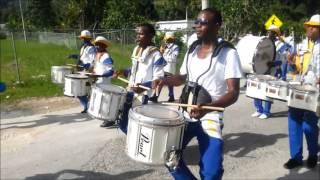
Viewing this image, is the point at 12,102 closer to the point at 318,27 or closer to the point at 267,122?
the point at 267,122

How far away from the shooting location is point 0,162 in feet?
20.1

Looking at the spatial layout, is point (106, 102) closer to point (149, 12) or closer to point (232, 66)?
point (232, 66)

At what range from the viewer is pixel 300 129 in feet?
18.2

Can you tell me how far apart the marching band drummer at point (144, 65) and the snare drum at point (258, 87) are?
139cm

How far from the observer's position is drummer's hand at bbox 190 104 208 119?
3619mm

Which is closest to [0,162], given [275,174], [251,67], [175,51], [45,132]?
[45,132]

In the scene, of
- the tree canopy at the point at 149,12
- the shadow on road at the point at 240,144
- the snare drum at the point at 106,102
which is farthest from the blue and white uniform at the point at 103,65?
the tree canopy at the point at 149,12

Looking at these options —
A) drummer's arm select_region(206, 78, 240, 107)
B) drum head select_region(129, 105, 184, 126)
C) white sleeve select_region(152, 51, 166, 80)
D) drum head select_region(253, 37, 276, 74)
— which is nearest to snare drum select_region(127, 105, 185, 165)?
drum head select_region(129, 105, 184, 126)

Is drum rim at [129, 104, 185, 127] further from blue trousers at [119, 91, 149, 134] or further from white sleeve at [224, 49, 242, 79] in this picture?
blue trousers at [119, 91, 149, 134]

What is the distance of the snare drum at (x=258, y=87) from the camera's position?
6.07m

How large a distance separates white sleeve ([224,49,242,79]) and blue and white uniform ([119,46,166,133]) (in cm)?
206

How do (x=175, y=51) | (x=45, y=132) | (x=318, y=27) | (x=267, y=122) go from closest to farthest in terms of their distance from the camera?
(x=318, y=27) → (x=45, y=132) → (x=267, y=122) → (x=175, y=51)

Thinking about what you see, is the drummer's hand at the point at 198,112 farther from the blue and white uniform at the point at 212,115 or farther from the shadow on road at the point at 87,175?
the shadow on road at the point at 87,175

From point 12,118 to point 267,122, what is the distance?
5211 mm
